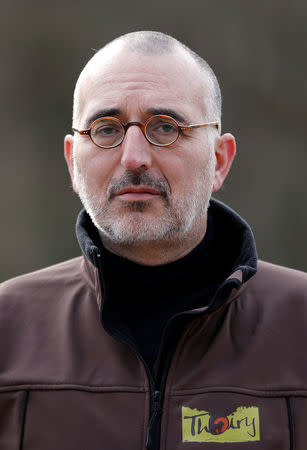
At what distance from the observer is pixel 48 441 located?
2.13m

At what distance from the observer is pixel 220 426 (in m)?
2.10

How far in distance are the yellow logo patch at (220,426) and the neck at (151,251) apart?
21.7 inches

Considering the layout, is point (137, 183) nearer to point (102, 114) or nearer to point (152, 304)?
point (102, 114)

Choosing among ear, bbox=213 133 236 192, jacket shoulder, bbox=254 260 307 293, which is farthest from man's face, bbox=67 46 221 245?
jacket shoulder, bbox=254 260 307 293

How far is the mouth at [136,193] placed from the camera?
7.62 ft

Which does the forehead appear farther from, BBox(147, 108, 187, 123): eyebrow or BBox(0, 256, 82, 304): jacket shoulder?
BBox(0, 256, 82, 304): jacket shoulder

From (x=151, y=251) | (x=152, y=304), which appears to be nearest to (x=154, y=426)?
(x=152, y=304)

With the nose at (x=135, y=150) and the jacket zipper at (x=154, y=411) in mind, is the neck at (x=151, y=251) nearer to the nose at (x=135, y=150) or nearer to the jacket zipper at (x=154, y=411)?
the nose at (x=135, y=150)

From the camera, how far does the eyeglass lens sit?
2380 millimetres

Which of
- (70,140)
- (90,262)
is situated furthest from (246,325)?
(70,140)

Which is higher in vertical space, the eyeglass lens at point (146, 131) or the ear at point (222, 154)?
Answer: the ear at point (222, 154)

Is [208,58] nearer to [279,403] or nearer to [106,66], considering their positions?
[106,66]

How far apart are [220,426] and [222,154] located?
40.0 inches

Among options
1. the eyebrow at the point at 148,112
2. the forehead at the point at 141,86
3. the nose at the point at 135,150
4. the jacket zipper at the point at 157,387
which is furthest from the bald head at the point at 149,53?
the jacket zipper at the point at 157,387
